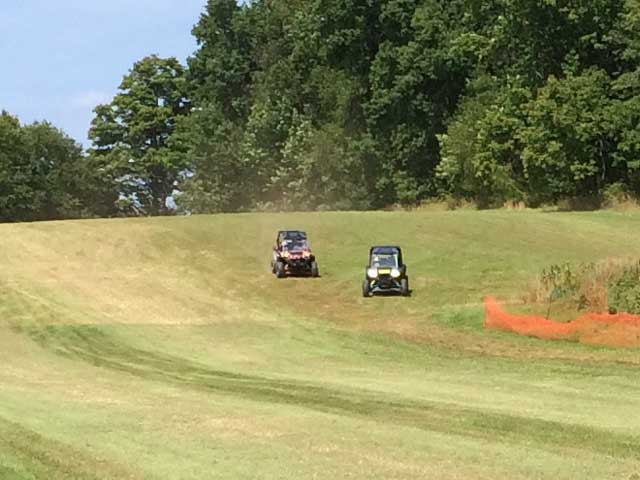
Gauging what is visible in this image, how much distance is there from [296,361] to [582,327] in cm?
810

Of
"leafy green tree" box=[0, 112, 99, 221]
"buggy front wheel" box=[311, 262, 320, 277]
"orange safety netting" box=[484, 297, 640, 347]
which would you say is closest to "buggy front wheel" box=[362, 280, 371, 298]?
"buggy front wheel" box=[311, 262, 320, 277]

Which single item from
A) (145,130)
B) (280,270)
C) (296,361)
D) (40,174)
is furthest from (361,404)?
(145,130)

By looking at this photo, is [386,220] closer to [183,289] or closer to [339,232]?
[339,232]

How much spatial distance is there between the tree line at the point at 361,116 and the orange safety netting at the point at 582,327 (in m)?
36.9

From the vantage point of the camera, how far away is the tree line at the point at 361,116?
68312 mm

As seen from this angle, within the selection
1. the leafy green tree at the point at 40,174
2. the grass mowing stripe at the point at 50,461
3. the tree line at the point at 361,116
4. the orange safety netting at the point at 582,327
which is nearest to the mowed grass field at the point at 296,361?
the grass mowing stripe at the point at 50,461

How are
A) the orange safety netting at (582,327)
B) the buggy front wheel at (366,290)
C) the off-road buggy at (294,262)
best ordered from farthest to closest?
the off-road buggy at (294,262)
the buggy front wheel at (366,290)
the orange safety netting at (582,327)

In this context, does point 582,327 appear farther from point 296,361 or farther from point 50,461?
point 50,461

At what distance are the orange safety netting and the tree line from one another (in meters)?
36.9

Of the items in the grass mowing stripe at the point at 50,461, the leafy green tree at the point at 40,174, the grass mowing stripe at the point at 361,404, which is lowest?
the grass mowing stripe at the point at 361,404

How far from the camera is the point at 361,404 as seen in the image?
17250mm

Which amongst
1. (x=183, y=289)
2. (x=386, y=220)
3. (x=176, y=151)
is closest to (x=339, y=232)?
(x=386, y=220)

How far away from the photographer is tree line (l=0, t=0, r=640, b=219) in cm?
6831

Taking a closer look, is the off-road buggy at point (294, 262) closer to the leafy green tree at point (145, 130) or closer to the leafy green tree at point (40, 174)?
the leafy green tree at point (40, 174)
